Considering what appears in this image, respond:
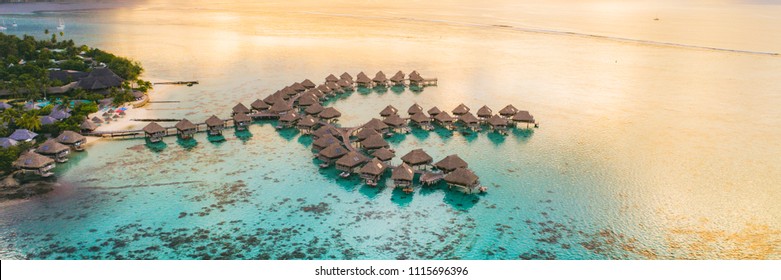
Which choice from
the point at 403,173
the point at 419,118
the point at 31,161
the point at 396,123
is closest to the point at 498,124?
the point at 419,118

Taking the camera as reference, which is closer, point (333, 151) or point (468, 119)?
point (333, 151)

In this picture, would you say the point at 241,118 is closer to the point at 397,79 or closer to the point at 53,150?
the point at 53,150

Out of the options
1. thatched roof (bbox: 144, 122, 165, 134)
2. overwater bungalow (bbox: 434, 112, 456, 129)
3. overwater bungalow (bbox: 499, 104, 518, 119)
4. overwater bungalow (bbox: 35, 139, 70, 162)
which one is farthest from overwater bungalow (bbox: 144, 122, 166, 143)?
overwater bungalow (bbox: 499, 104, 518, 119)

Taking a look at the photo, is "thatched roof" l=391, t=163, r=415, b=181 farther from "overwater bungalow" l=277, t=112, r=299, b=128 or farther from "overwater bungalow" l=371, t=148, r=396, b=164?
"overwater bungalow" l=277, t=112, r=299, b=128

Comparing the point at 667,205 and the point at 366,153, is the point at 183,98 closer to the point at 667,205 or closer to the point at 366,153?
the point at 366,153

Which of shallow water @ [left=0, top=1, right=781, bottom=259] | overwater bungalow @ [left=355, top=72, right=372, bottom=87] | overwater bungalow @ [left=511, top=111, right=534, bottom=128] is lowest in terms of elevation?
shallow water @ [left=0, top=1, right=781, bottom=259]

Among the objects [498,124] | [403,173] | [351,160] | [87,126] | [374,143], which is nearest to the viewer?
[403,173]
